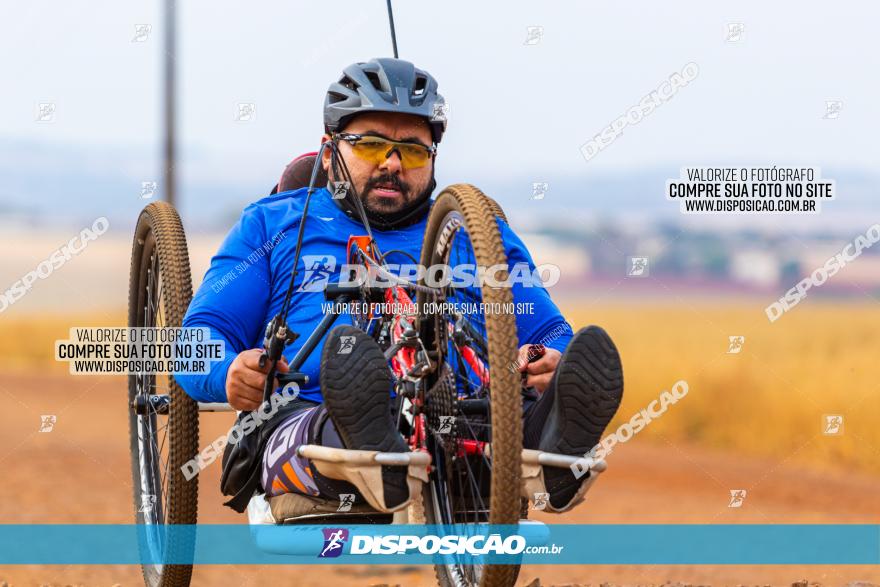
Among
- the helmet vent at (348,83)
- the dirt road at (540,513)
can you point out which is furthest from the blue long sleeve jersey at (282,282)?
the dirt road at (540,513)

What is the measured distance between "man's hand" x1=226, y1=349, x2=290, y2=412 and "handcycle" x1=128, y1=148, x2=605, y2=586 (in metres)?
0.05

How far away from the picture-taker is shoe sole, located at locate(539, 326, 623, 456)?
5027 millimetres

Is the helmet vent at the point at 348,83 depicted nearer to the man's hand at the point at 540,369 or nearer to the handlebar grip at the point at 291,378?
the handlebar grip at the point at 291,378

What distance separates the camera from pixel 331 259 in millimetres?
6234

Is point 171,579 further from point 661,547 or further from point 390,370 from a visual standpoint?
point 661,547

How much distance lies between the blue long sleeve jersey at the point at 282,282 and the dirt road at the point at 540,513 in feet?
12.8

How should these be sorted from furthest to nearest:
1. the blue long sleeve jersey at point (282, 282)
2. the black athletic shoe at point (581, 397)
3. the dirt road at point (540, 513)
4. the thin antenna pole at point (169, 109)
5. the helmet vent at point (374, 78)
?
the thin antenna pole at point (169, 109) → the dirt road at point (540, 513) → the helmet vent at point (374, 78) → the blue long sleeve jersey at point (282, 282) → the black athletic shoe at point (581, 397)

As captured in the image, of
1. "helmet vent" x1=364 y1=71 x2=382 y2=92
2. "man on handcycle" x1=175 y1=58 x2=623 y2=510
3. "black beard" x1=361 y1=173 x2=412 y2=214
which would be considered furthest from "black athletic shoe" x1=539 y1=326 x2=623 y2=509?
"helmet vent" x1=364 y1=71 x2=382 y2=92

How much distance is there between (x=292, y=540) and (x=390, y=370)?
2.61 feet

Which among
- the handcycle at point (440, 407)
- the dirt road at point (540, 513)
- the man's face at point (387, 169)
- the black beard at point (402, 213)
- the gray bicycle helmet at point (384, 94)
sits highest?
the gray bicycle helmet at point (384, 94)

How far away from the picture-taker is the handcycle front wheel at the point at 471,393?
4.84 meters

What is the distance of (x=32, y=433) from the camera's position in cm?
2166

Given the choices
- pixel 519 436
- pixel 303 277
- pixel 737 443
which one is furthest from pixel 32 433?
pixel 519 436

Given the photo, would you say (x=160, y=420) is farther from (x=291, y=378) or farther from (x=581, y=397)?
(x=581, y=397)
